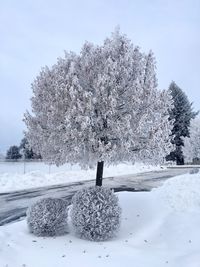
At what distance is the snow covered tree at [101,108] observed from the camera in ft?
30.7

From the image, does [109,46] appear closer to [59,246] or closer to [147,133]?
[147,133]

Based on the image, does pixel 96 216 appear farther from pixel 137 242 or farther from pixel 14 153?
pixel 14 153

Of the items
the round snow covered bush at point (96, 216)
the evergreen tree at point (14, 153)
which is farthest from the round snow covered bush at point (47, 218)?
the evergreen tree at point (14, 153)

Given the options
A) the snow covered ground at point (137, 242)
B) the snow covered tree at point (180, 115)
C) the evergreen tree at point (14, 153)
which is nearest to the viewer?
the snow covered ground at point (137, 242)

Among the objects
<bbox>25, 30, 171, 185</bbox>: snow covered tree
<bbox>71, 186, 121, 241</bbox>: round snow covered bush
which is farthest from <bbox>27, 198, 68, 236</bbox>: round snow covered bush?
<bbox>25, 30, 171, 185</bbox>: snow covered tree

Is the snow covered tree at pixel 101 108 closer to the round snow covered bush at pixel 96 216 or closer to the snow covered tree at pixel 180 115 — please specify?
the round snow covered bush at pixel 96 216

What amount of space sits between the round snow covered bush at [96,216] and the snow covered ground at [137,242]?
22cm

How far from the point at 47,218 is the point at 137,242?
2276mm

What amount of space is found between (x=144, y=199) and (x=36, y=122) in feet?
13.1

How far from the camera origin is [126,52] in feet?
32.9

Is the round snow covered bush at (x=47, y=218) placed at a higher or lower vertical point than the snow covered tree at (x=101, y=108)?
lower

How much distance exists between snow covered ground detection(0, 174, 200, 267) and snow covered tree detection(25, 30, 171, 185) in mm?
1488

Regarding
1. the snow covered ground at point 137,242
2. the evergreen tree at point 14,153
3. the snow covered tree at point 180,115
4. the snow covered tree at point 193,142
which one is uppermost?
the snow covered tree at point 180,115

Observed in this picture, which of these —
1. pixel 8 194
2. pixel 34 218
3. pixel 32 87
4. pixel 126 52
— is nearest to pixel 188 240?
pixel 34 218
